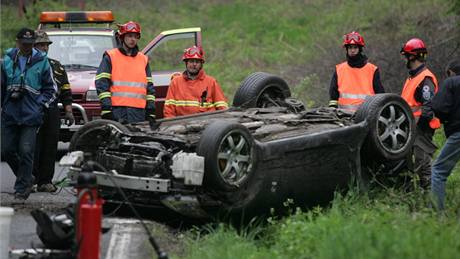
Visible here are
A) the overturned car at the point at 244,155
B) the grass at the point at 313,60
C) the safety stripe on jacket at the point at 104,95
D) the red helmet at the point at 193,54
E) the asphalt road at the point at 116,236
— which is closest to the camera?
the grass at the point at 313,60

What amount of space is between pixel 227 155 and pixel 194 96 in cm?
255

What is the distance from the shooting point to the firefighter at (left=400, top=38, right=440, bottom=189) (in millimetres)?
9844

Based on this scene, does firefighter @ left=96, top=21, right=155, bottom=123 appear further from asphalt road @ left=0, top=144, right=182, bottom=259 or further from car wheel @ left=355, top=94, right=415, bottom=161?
car wheel @ left=355, top=94, right=415, bottom=161

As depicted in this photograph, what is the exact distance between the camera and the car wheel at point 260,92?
10.3m

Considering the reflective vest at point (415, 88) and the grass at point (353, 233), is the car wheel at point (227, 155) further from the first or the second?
the reflective vest at point (415, 88)

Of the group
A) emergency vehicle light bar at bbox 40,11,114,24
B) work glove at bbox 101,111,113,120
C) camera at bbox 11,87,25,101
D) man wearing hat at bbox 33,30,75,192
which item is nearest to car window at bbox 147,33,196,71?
emergency vehicle light bar at bbox 40,11,114,24

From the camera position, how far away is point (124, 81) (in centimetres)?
1033

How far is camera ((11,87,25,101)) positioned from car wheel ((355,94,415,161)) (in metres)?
3.33

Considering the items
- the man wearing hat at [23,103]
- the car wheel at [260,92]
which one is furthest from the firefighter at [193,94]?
the man wearing hat at [23,103]

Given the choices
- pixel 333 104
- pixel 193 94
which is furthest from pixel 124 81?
pixel 333 104

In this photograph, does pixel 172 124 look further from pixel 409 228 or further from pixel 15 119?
pixel 409 228

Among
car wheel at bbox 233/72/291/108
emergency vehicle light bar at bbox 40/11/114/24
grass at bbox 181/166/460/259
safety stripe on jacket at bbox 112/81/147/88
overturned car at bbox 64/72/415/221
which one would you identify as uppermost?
emergency vehicle light bar at bbox 40/11/114/24

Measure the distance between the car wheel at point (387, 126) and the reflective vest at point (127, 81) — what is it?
242 centimetres

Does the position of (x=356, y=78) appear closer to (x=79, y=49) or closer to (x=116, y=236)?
(x=116, y=236)
